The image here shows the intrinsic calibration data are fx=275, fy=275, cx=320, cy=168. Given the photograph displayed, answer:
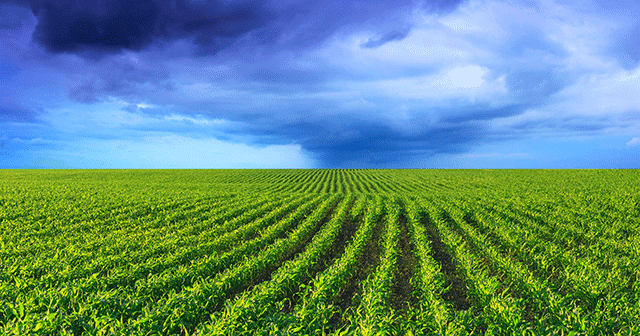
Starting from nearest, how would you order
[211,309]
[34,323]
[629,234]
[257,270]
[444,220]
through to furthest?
[34,323], [211,309], [257,270], [629,234], [444,220]

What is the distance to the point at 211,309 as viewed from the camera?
6.96 m

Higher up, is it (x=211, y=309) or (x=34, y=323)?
(x=34, y=323)

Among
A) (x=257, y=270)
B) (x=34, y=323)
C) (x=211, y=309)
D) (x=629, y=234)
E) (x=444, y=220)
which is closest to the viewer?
(x=34, y=323)

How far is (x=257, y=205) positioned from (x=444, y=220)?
46.0 feet

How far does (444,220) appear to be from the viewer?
674 inches

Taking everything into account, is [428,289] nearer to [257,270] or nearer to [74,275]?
[257,270]

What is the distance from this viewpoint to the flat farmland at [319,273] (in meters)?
5.73

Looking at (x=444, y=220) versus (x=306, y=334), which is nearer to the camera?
(x=306, y=334)

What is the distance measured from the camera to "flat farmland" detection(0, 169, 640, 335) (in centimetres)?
573

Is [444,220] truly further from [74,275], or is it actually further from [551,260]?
[74,275]

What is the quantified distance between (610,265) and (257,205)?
2007 cm

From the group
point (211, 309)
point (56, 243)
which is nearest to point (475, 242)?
point (211, 309)

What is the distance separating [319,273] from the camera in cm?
833

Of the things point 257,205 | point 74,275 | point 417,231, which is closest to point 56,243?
point 74,275
